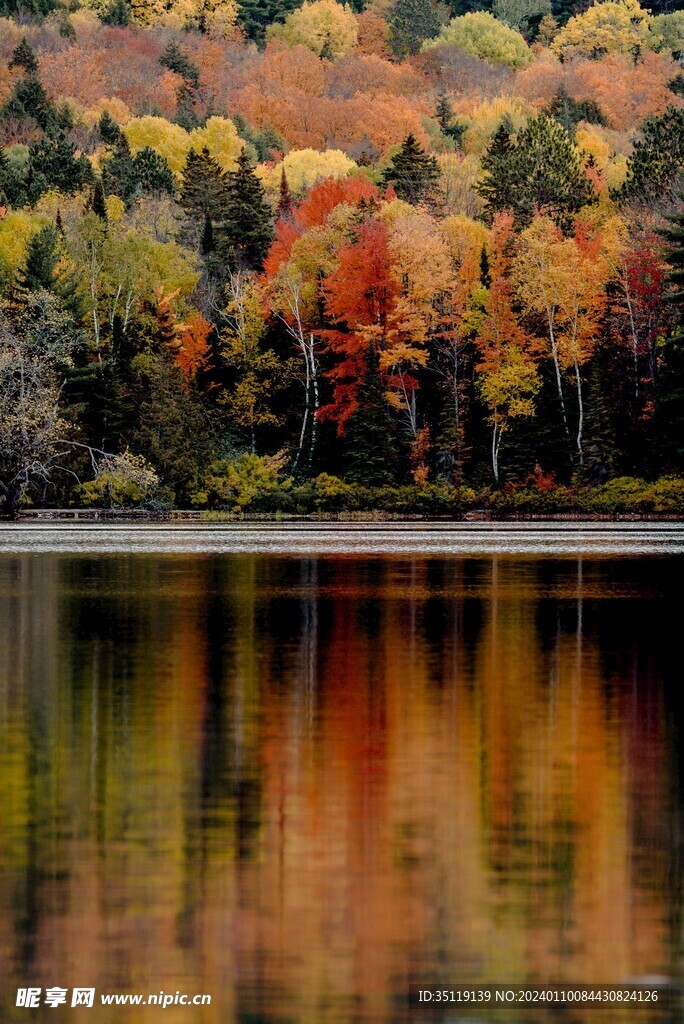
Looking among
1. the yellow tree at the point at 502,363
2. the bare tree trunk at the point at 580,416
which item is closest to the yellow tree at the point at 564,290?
the bare tree trunk at the point at 580,416

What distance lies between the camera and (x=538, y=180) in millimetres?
92250

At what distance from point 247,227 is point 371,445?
2558cm

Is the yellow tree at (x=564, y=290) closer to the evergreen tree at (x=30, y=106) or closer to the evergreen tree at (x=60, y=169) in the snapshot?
the evergreen tree at (x=60, y=169)

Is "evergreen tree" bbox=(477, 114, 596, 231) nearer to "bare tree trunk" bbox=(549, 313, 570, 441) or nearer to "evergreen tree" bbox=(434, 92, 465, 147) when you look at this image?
"bare tree trunk" bbox=(549, 313, 570, 441)

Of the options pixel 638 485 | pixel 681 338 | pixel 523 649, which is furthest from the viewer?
pixel 638 485

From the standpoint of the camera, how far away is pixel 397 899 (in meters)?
12.3

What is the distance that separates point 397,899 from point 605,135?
423 feet

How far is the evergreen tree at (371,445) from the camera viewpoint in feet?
255

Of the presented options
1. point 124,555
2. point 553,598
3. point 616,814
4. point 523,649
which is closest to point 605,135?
point 124,555

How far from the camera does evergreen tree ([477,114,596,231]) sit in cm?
9131

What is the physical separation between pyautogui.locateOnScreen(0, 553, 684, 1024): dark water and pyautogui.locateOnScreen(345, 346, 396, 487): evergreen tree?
161 feet

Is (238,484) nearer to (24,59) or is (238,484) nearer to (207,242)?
(207,242)

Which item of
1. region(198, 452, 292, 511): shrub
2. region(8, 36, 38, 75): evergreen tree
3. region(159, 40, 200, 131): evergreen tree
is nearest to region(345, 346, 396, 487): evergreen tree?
region(198, 452, 292, 511): shrub

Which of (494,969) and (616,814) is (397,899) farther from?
(616,814)
